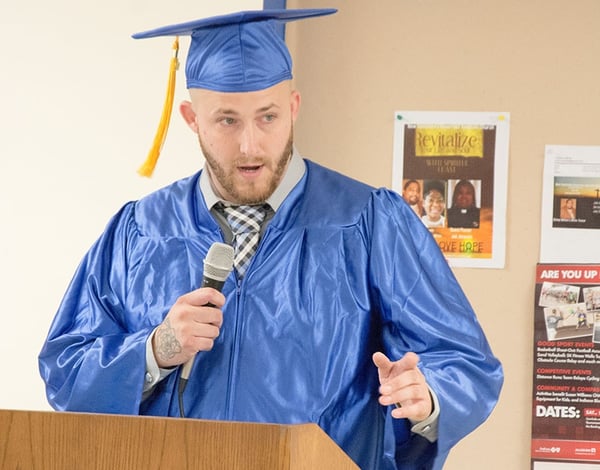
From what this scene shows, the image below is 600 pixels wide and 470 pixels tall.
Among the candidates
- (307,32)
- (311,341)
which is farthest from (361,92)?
(311,341)

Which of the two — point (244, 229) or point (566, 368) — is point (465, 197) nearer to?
point (566, 368)

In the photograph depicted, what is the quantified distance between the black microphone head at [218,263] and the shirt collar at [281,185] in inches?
13.2

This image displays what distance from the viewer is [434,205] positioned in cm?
338

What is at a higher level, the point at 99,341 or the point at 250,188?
the point at 250,188

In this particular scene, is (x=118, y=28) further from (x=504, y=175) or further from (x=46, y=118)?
(x=504, y=175)

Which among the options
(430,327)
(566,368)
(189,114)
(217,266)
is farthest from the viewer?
(566,368)

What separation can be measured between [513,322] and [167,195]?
4.33 ft

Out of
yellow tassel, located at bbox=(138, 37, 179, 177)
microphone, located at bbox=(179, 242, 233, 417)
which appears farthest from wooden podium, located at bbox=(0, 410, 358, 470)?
yellow tassel, located at bbox=(138, 37, 179, 177)

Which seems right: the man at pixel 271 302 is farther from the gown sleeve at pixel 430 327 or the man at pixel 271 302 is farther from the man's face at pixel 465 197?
the man's face at pixel 465 197

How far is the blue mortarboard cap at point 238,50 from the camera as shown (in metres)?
2.20

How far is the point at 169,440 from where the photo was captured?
1.33 meters

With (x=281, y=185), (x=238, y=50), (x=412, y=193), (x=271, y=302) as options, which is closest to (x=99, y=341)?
(x=271, y=302)

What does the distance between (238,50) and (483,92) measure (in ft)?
4.39

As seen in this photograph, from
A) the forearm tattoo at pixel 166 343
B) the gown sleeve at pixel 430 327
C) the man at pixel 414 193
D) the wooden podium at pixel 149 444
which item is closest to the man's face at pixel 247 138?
the gown sleeve at pixel 430 327
